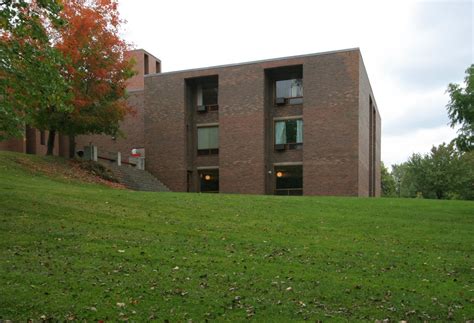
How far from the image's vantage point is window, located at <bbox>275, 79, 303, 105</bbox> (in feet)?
96.4

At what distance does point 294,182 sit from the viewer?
28.8 meters

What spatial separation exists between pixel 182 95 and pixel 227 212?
19027 millimetres

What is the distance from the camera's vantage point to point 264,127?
28.9 m


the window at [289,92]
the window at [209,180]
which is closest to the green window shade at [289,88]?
the window at [289,92]

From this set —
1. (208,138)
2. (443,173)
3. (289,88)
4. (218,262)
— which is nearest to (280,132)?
(289,88)

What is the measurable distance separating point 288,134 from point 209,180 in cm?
664

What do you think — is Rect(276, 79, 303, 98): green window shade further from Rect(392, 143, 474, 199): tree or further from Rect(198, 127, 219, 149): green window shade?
Rect(392, 143, 474, 199): tree

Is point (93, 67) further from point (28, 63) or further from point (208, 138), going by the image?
point (28, 63)

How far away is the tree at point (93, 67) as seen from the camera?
2120 centimetres

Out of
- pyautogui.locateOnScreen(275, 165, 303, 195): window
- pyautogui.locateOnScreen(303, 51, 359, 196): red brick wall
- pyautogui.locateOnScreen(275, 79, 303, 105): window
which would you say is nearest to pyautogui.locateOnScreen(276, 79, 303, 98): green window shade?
pyautogui.locateOnScreen(275, 79, 303, 105): window

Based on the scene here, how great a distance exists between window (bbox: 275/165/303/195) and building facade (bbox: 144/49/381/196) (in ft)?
0.22

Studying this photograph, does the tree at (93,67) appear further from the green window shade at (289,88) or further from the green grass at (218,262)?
the green window shade at (289,88)

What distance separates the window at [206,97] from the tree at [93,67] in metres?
8.67

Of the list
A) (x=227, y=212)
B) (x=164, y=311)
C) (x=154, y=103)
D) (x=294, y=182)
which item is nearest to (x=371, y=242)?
(x=227, y=212)
